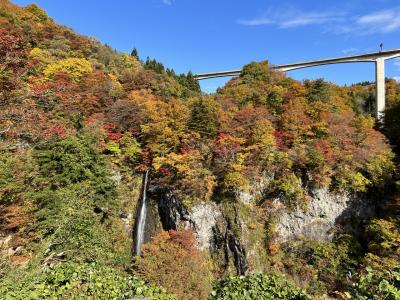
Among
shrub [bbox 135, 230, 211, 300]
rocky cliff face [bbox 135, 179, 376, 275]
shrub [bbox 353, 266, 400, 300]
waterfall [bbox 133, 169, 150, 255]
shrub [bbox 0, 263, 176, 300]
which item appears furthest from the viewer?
waterfall [bbox 133, 169, 150, 255]

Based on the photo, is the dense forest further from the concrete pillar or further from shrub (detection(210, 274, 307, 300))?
the concrete pillar

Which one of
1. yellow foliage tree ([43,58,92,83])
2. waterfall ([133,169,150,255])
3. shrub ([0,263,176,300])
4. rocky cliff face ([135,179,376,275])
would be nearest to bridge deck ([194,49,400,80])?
rocky cliff face ([135,179,376,275])

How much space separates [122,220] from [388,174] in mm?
19060

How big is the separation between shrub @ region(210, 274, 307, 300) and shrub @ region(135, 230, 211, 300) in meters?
5.70

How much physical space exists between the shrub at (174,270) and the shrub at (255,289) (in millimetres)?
5695

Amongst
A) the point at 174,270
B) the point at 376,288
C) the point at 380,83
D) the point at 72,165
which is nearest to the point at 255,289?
the point at 376,288

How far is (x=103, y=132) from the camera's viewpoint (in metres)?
22.8

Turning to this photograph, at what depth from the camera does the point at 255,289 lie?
699 cm

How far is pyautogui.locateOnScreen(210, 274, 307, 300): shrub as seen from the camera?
680cm

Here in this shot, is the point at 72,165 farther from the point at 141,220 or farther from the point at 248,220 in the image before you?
the point at 248,220

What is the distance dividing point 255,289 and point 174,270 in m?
7.35

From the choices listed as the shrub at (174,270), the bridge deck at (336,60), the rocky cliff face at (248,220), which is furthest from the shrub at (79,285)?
the bridge deck at (336,60)

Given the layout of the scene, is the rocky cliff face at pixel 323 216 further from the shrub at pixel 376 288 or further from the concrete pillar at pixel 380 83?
the concrete pillar at pixel 380 83

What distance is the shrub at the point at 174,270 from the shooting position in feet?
42.3
